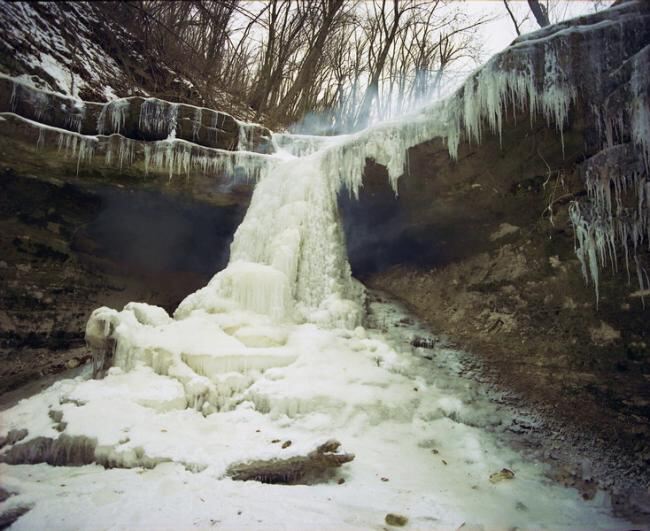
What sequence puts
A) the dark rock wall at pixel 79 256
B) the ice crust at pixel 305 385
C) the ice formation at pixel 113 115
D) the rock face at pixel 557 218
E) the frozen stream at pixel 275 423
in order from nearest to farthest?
the frozen stream at pixel 275 423 < the ice crust at pixel 305 385 < the rock face at pixel 557 218 < the ice formation at pixel 113 115 < the dark rock wall at pixel 79 256

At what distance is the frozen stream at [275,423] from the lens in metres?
2.32

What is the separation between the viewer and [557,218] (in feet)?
15.3

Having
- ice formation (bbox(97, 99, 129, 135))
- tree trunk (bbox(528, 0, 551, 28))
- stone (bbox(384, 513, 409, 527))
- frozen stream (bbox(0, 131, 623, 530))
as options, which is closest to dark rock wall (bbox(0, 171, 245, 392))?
ice formation (bbox(97, 99, 129, 135))

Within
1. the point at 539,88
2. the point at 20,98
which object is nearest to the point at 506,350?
the point at 539,88

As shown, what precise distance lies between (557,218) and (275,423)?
390 cm

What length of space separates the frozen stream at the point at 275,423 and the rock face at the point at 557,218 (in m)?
0.68

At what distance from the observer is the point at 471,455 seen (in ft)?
11.2

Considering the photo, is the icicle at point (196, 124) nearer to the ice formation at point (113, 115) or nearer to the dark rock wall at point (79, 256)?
the ice formation at point (113, 115)

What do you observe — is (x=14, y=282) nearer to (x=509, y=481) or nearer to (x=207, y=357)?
(x=207, y=357)

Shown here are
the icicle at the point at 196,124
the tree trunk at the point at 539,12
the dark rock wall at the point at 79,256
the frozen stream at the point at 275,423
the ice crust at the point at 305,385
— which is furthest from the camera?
the tree trunk at the point at 539,12

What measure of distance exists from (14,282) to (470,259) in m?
7.47

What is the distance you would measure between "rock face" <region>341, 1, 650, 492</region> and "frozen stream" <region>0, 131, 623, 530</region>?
681 millimetres

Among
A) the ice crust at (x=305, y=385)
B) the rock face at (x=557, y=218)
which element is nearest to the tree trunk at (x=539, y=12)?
the rock face at (x=557, y=218)

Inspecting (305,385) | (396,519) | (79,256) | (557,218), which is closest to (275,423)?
(305,385)
